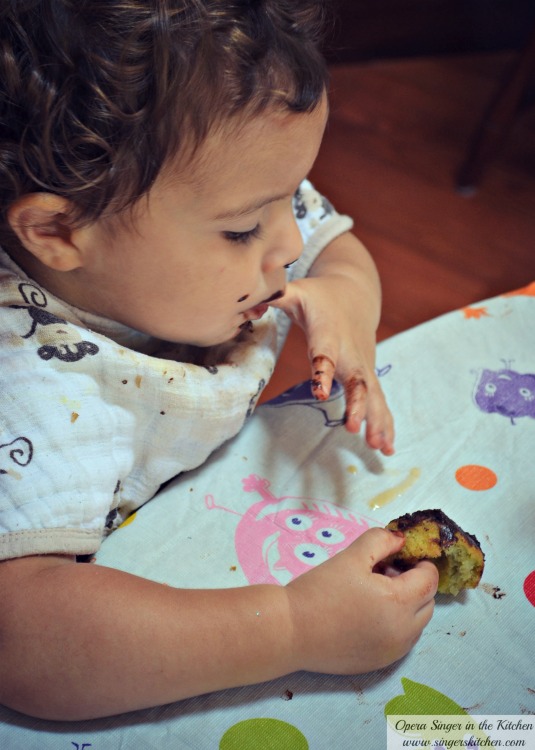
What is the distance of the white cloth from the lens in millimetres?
521

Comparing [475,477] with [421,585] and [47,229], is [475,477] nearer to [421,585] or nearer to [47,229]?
[421,585]

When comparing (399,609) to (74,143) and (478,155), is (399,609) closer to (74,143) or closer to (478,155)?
(74,143)

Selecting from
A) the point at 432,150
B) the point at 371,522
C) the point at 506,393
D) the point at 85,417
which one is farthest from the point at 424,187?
the point at 85,417

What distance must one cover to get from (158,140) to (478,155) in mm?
1217

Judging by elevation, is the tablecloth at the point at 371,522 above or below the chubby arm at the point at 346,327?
below

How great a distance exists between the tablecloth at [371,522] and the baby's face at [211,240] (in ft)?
0.45

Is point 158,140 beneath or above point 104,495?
above

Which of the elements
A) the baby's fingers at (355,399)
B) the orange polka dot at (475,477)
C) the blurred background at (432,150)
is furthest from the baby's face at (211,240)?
the blurred background at (432,150)

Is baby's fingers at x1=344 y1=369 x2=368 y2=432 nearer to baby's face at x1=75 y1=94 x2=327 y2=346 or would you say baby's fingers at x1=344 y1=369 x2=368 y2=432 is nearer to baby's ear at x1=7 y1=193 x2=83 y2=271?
baby's face at x1=75 y1=94 x2=327 y2=346

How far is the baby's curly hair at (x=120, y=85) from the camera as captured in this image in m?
0.48

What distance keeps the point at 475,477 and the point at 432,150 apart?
1209mm

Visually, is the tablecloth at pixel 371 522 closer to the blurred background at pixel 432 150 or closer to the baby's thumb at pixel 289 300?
the baby's thumb at pixel 289 300

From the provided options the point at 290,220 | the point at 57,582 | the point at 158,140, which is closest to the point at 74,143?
the point at 158,140

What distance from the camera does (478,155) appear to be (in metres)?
1.59
